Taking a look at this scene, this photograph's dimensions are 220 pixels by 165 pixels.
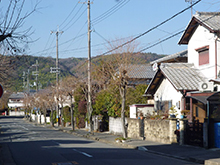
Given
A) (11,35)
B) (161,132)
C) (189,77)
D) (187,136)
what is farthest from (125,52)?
(11,35)

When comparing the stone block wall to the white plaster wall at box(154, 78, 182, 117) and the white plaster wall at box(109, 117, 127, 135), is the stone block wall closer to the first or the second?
the white plaster wall at box(154, 78, 182, 117)

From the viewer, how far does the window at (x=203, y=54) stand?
23352mm

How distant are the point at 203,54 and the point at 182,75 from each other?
2.14 metres

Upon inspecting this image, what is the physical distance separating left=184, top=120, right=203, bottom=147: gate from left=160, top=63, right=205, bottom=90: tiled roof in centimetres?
402

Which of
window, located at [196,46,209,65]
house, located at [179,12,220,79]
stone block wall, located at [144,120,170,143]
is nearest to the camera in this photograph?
stone block wall, located at [144,120,170,143]

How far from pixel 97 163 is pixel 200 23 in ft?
46.4

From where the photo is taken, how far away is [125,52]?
24.7 meters

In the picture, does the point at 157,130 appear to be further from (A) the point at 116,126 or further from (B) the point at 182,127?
(A) the point at 116,126

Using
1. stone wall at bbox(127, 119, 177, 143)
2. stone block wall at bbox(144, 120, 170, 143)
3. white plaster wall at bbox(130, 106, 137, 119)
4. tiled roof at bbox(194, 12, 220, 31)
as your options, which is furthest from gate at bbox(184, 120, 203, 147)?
white plaster wall at bbox(130, 106, 137, 119)

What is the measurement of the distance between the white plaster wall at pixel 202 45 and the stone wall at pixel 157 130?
4.94 meters

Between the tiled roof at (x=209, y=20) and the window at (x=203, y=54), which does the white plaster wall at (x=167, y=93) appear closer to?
the window at (x=203, y=54)

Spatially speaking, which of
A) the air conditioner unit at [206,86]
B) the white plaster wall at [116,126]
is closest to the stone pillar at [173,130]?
Result: the air conditioner unit at [206,86]

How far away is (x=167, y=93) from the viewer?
25016 millimetres

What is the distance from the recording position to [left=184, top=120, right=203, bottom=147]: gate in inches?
688
